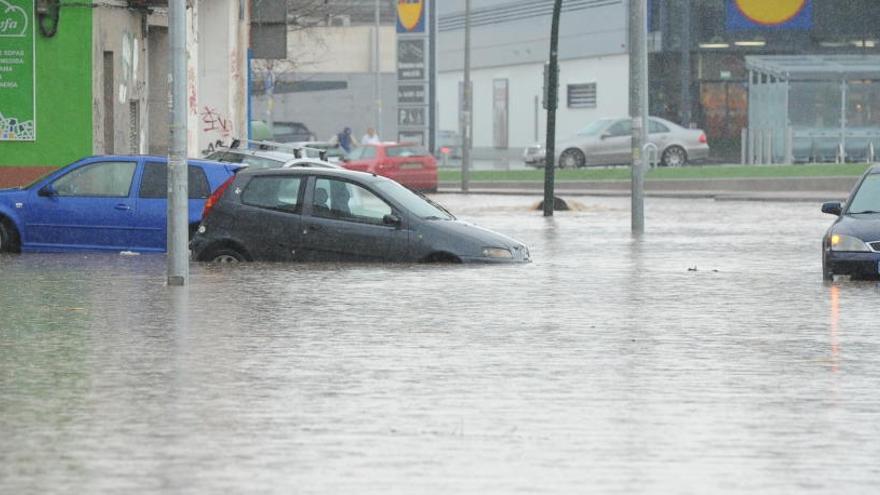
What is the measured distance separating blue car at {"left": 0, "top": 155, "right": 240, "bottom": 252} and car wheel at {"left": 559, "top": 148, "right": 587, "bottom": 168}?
36586 millimetres

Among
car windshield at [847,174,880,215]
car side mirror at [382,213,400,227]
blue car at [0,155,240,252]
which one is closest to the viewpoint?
car windshield at [847,174,880,215]

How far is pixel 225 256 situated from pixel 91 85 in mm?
8878

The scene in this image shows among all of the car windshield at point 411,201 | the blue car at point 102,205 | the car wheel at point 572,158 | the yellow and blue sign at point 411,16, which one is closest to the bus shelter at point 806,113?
the car wheel at point 572,158

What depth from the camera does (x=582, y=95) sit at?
7494 cm

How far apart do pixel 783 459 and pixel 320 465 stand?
2.12m

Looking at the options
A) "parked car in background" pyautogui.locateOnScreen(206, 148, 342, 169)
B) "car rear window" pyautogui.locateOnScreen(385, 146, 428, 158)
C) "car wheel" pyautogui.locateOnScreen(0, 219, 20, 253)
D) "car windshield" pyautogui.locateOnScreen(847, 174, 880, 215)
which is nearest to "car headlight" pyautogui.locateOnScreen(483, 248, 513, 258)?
"car windshield" pyautogui.locateOnScreen(847, 174, 880, 215)

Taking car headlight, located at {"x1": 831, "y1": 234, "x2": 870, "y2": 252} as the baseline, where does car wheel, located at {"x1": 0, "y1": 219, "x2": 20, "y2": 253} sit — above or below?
below

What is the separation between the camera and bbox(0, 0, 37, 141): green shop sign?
3077cm

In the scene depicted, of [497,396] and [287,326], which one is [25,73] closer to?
[287,326]

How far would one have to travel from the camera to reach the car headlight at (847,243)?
2066 centimetres

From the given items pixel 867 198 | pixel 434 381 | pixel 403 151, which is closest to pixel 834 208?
pixel 867 198

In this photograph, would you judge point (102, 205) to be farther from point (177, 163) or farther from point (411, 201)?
point (177, 163)

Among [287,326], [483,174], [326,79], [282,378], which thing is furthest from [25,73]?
[326,79]

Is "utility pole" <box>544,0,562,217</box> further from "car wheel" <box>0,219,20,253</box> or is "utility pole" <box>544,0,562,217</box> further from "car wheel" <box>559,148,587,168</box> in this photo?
"car wheel" <box>559,148,587,168</box>
